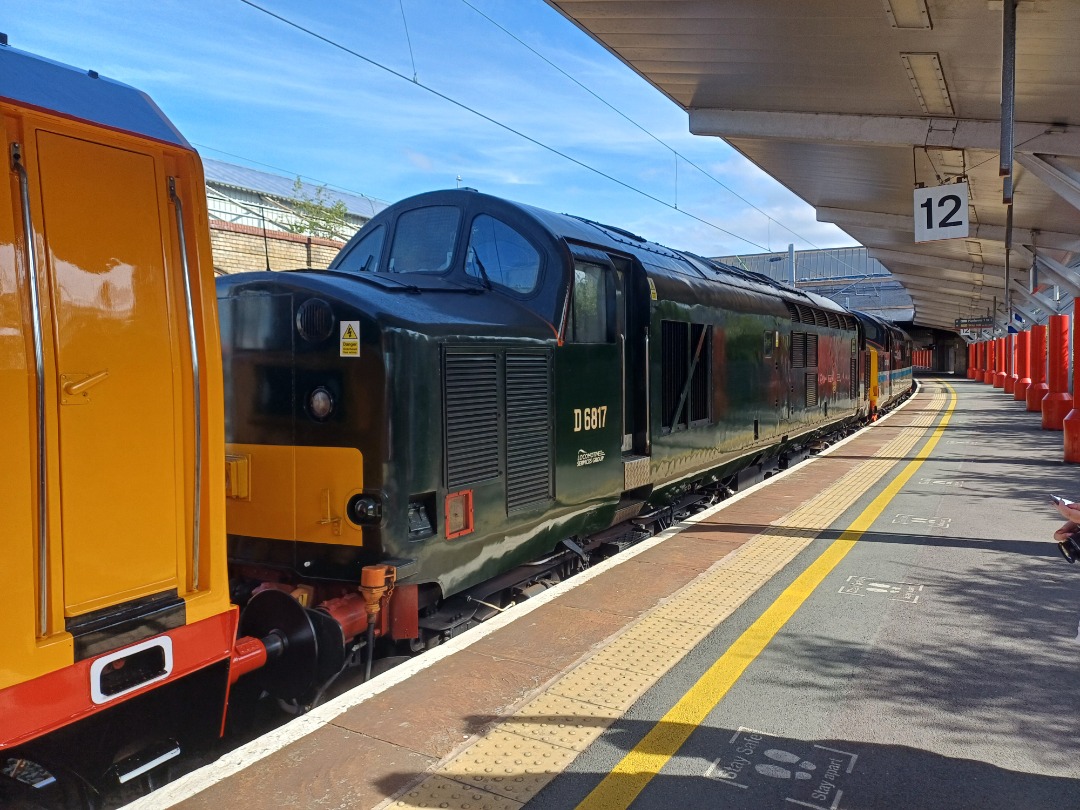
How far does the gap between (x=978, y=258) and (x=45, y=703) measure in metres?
23.5

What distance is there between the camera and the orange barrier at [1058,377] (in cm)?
1717

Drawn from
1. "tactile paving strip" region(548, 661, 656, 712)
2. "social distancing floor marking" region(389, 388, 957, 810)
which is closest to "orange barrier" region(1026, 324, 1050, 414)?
"social distancing floor marking" region(389, 388, 957, 810)

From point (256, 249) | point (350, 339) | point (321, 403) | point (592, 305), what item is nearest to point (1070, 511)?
point (592, 305)

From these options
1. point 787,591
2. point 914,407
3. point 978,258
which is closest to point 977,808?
point 787,591

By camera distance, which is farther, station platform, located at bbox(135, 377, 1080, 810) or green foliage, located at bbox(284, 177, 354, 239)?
green foliage, located at bbox(284, 177, 354, 239)

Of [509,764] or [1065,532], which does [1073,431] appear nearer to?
[1065,532]

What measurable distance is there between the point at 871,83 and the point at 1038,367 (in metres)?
21.6

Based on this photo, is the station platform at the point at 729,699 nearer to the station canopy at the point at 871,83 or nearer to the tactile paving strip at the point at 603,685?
the tactile paving strip at the point at 603,685

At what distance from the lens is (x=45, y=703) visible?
2566mm

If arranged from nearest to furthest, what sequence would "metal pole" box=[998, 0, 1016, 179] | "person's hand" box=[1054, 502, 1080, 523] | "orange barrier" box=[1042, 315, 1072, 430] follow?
"person's hand" box=[1054, 502, 1080, 523], "metal pole" box=[998, 0, 1016, 179], "orange barrier" box=[1042, 315, 1072, 430]

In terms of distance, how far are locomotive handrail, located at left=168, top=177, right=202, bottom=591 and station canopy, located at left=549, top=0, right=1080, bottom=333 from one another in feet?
19.4

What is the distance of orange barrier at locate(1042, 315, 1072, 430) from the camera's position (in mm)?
17172

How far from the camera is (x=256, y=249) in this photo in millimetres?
16688

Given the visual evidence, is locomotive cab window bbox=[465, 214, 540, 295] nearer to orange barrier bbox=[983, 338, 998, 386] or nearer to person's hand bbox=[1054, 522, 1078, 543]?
person's hand bbox=[1054, 522, 1078, 543]
